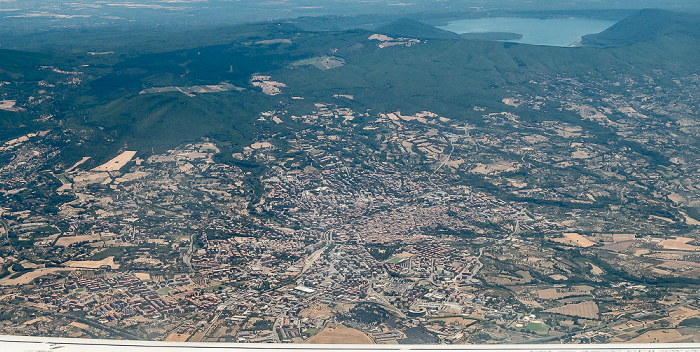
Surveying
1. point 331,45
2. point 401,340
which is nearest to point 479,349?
point 401,340

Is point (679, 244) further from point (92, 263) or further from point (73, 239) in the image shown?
point (73, 239)

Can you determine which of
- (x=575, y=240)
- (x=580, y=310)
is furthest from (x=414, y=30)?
(x=580, y=310)

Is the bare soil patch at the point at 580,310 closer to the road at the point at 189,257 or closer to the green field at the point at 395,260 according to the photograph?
the green field at the point at 395,260

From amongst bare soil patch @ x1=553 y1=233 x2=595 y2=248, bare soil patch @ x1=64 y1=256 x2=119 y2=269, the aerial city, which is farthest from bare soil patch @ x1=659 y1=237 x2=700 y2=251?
bare soil patch @ x1=64 y1=256 x2=119 y2=269

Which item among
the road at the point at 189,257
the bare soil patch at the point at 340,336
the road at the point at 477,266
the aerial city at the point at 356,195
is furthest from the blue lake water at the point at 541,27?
the bare soil patch at the point at 340,336

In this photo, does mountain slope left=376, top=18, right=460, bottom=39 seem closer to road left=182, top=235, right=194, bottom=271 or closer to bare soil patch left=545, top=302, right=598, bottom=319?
road left=182, top=235, right=194, bottom=271
